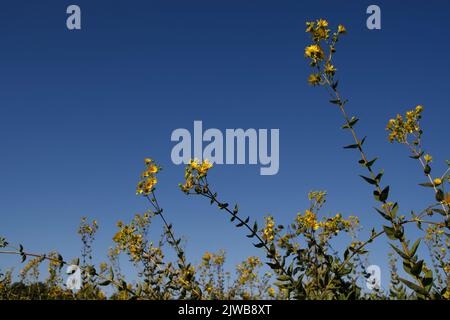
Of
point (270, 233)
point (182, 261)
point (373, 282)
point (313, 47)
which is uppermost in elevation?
point (313, 47)

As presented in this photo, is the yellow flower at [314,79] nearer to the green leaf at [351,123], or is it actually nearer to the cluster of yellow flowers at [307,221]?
the green leaf at [351,123]

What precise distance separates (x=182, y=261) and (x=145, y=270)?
703 millimetres

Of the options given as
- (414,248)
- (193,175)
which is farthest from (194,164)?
(414,248)

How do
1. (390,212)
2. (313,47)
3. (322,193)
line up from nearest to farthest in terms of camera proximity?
(390,212) < (313,47) < (322,193)

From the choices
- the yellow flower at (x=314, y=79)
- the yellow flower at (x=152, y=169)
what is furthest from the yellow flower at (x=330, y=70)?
the yellow flower at (x=152, y=169)

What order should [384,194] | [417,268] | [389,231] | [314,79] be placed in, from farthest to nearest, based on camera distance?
[314,79] → [384,194] → [389,231] → [417,268]

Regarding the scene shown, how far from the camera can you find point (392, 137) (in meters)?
3.71

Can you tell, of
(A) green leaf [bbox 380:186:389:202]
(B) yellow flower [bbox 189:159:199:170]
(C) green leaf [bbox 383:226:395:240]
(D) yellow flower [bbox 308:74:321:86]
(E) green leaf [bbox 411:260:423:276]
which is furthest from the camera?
→ (B) yellow flower [bbox 189:159:199:170]

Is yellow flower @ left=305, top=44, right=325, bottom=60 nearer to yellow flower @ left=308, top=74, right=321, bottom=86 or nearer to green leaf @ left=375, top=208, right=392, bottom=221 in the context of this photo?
yellow flower @ left=308, top=74, right=321, bottom=86

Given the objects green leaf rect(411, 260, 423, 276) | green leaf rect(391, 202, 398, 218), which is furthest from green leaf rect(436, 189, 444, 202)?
green leaf rect(411, 260, 423, 276)

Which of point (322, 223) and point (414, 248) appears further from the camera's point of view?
point (322, 223)

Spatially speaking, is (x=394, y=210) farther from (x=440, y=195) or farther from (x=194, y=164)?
(x=194, y=164)
